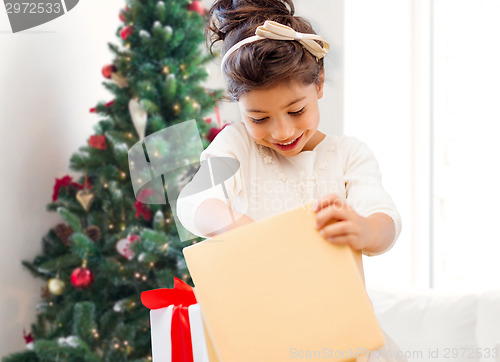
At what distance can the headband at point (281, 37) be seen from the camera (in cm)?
85

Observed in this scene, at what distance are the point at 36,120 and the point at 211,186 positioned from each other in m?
1.32

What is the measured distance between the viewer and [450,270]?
2357 millimetres

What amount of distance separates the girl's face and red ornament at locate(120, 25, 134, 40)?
3.50 feet

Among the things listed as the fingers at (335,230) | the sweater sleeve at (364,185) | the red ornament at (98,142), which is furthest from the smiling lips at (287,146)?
the red ornament at (98,142)

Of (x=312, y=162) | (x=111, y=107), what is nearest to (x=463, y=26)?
(x=111, y=107)

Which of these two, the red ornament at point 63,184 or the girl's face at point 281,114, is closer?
the girl's face at point 281,114

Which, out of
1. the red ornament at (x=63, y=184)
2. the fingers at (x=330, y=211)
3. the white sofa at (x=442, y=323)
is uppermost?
the fingers at (x=330, y=211)

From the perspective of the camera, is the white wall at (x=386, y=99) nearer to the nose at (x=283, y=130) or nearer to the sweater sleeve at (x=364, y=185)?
the sweater sleeve at (x=364, y=185)

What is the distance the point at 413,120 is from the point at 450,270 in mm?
654

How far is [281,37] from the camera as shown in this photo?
33.9 inches

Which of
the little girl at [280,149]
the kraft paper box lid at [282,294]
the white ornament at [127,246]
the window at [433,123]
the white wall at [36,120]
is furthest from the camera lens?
the window at [433,123]

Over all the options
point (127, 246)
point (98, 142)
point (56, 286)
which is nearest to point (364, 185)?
point (127, 246)

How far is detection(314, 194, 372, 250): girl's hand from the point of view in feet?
2.31

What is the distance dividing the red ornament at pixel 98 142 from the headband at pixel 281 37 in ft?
3.38
